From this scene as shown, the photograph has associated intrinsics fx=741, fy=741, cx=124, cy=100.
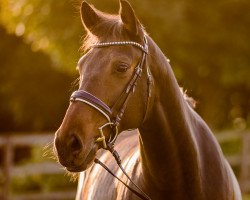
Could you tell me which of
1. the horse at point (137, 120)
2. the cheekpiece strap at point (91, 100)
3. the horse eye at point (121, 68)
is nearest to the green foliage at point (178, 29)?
the horse at point (137, 120)

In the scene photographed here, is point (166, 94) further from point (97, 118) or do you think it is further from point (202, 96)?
point (202, 96)

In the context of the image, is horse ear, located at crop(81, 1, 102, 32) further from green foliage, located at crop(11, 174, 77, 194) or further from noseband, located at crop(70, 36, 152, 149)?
green foliage, located at crop(11, 174, 77, 194)

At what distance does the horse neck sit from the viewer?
4.38 meters

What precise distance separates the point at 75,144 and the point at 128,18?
2.66ft

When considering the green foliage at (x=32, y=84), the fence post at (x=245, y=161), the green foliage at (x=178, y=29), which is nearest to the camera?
the green foliage at (x=178, y=29)

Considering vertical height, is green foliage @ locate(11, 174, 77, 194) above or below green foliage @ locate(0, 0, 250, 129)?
below

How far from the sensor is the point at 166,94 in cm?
440

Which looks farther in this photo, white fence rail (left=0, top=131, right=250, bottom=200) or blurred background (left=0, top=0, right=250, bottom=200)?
blurred background (left=0, top=0, right=250, bottom=200)

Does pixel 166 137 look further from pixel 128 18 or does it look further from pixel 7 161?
pixel 7 161

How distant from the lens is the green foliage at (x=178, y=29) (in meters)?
13.8

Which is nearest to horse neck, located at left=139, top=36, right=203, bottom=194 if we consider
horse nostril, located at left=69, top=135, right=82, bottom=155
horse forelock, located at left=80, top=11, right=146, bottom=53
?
horse forelock, located at left=80, top=11, right=146, bottom=53

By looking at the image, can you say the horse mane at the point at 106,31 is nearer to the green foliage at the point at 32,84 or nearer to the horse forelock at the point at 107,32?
the horse forelock at the point at 107,32

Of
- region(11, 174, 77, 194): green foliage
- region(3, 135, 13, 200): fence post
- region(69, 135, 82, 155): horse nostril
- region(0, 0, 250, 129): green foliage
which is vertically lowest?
region(69, 135, 82, 155): horse nostril

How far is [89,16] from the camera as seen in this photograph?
4.41 m
